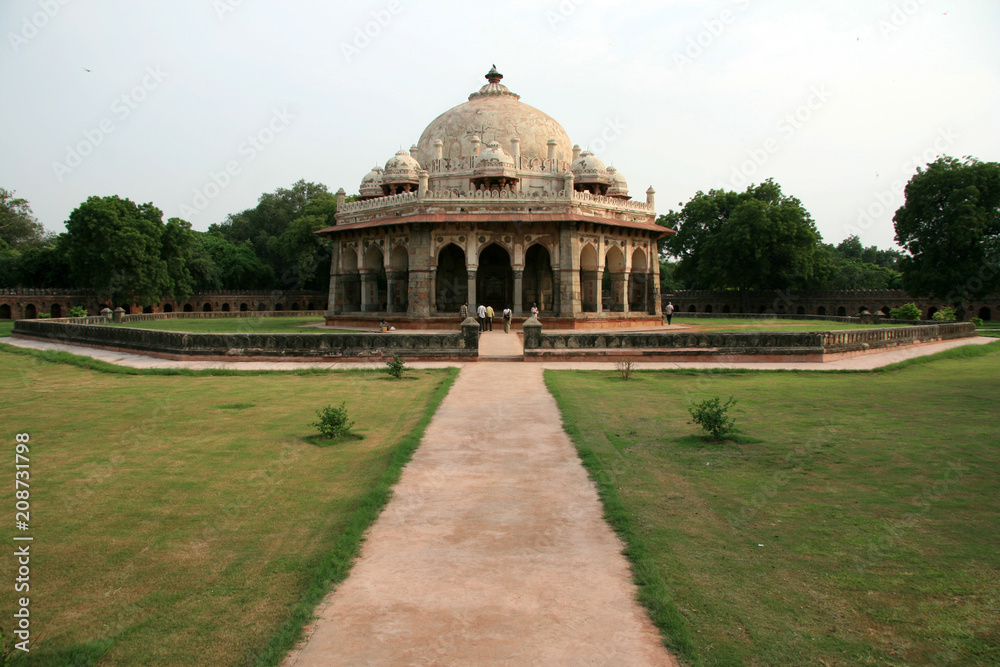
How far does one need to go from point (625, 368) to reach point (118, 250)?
35933 millimetres

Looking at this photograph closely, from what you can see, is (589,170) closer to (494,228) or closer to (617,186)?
(617,186)

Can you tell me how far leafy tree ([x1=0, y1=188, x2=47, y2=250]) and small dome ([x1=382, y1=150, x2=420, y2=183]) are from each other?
4644 centimetres

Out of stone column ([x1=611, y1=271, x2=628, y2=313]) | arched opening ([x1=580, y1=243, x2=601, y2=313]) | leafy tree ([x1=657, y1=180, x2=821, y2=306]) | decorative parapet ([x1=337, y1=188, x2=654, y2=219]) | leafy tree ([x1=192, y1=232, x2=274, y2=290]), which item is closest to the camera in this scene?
decorative parapet ([x1=337, y1=188, x2=654, y2=219])

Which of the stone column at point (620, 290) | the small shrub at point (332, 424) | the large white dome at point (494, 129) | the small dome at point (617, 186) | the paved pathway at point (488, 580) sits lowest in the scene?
the paved pathway at point (488, 580)

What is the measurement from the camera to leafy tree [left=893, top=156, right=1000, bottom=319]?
119 ft

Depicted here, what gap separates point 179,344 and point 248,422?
10.2 meters

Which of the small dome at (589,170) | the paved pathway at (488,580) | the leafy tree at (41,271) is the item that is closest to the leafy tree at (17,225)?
the leafy tree at (41,271)

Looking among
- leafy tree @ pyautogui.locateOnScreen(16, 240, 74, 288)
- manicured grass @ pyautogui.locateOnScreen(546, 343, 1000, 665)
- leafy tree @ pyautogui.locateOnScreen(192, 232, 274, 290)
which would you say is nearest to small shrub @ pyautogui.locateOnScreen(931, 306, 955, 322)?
manicured grass @ pyautogui.locateOnScreen(546, 343, 1000, 665)

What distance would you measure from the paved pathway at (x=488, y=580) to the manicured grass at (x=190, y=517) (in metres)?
0.26

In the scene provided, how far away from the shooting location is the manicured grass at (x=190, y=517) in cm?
370

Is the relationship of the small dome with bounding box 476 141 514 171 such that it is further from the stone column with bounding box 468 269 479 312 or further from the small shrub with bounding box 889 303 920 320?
the small shrub with bounding box 889 303 920 320

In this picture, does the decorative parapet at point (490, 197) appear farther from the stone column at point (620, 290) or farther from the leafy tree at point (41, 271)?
the leafy tree at point (41, 271)

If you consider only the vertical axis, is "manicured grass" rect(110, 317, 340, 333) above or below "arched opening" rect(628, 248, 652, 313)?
below

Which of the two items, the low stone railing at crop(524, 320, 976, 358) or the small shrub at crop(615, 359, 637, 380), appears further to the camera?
the low stone railing at crop(524, 320, 976, 358)
